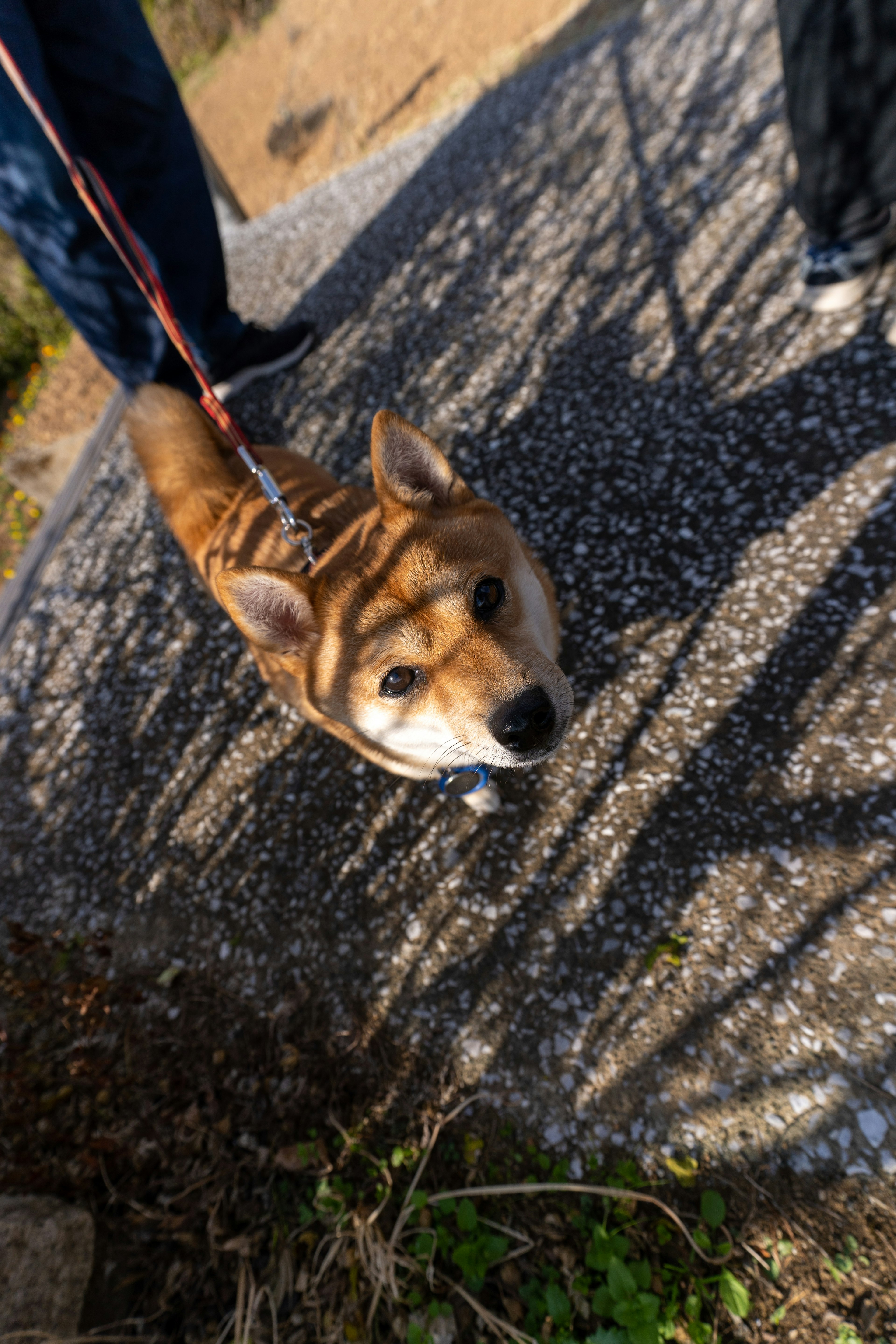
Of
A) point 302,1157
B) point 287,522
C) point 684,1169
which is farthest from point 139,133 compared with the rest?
point 684,1169

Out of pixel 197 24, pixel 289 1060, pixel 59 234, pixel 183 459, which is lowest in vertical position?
pixel 289 1060

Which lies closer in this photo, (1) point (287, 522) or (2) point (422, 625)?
(2) point (422, 625)

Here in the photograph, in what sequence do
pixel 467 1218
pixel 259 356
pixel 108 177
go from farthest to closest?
pixel 259 356, pixel 108 177, pixel 467 1218

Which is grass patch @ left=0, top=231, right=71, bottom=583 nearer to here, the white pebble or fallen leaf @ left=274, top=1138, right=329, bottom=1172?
fallen leaf @ left=274, top=1138, right=329, bottom=1172

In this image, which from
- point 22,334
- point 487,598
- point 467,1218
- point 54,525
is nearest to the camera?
point 467,1218

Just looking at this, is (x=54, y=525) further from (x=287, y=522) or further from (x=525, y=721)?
(x=525, y=721)

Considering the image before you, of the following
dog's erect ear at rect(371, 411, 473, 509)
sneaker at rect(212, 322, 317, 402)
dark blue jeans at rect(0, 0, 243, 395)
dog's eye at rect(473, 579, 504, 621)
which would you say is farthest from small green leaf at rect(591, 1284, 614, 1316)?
sneaker at rect(212, 322, 317, 402)

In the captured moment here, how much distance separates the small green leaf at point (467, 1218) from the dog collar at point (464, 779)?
4.26 ft

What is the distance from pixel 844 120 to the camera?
2.67m

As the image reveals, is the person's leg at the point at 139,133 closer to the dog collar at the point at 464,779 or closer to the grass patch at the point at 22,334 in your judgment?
the dog collar at the point at 464,779

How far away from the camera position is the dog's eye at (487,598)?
2.06 m

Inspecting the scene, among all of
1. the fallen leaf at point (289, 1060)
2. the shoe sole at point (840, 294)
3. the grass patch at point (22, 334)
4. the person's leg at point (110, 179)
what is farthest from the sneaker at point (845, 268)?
the grass patch at point (22, 334)

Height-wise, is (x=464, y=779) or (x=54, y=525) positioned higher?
(x=54, y=525)

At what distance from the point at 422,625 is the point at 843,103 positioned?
287 centimetres
